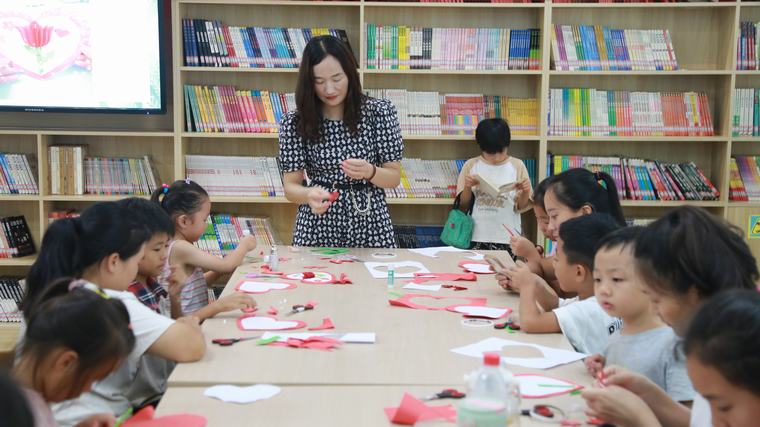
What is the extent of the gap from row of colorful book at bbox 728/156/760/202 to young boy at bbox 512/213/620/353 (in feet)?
8.81

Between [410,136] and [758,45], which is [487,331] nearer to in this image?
[410,136]

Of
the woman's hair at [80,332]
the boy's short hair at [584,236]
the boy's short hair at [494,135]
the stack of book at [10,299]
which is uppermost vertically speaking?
the boy's short hair at [494,135]

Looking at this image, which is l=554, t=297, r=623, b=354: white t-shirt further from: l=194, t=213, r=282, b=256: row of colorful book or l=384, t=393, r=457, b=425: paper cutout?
l=194, t=213, r=282, b=256: row of colorful book

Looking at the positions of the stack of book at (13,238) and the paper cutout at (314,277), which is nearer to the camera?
the paper cutout at (314,277)

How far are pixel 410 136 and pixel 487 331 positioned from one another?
8.76ft

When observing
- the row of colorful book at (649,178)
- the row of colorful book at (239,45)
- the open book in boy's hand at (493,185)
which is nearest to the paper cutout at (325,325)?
the open book in boy's hand at (493,185)

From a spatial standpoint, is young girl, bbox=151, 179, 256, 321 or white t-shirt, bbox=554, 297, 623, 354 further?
young girl, bbox=151, 179, 256, 321

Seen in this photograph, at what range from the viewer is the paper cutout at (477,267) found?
319cm

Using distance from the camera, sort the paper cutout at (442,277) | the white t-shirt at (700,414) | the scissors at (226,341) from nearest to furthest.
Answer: the white t-shirt at (700,414), the scissors at (226,341), the paper cutout at (442,277)

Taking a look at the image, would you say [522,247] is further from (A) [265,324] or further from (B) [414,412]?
(B) [414,412]

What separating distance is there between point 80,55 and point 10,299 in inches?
60.0

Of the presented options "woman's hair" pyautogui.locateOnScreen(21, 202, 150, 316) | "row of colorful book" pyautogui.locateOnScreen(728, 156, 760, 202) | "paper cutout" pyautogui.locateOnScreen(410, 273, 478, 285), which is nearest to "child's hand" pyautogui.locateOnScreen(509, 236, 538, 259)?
"paper cutout" pyautogui.locateOnScreen(410, 273, 478, 285)

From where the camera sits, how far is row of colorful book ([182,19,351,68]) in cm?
479

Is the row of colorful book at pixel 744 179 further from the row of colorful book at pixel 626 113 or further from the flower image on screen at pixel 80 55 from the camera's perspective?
the flower image on screen at pixel 80 55
